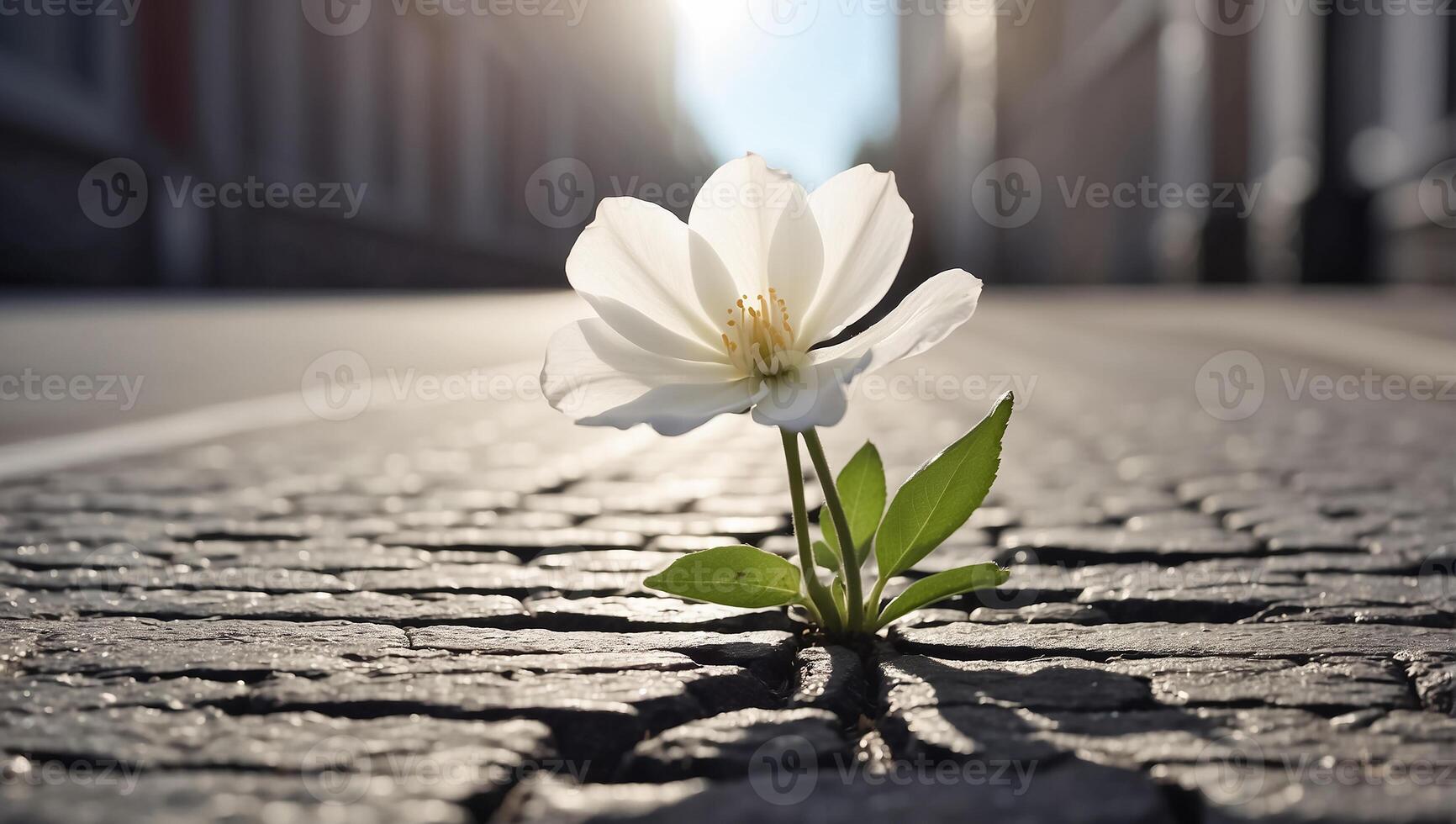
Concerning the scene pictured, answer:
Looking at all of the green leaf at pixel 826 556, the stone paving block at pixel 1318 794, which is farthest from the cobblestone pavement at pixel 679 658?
the green leaf at pixel 826 556

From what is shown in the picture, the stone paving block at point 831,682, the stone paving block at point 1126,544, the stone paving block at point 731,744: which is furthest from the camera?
the stone paving block at point 1126,544

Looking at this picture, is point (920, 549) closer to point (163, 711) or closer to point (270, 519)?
point (163, 711)

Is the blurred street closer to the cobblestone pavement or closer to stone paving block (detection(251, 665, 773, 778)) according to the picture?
the cobblestone pavement

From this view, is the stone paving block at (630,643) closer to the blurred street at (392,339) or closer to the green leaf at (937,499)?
the green leaf at (937,499)

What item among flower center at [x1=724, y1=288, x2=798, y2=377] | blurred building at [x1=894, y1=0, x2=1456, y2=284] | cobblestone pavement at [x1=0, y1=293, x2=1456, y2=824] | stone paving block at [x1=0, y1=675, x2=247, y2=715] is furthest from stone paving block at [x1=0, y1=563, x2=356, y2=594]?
blurred building at [x1=894, y1=0, x2=1456, y2=284]

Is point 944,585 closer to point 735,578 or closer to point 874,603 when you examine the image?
point 874,603

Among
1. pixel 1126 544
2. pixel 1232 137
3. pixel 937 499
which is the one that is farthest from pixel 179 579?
pixel 1232 137
